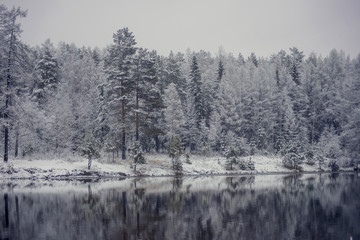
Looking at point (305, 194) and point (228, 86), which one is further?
point (228, 86)

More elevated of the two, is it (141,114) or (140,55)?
(140,55)

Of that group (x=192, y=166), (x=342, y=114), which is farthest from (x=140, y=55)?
(x=342, y=114)

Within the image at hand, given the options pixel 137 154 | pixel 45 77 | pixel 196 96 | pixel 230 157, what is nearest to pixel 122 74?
pixel 137 154

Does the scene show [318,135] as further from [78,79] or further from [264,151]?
[78,79]

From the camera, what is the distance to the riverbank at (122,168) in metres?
39.6

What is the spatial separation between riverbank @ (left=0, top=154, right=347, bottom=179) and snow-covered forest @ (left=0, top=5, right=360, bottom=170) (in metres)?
1.89

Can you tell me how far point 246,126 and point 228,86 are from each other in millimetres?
9408

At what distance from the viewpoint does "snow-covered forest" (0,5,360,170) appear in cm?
4291

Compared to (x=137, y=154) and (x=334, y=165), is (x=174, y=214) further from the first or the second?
(x=334, y=165)

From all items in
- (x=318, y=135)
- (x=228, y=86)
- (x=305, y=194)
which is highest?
(x=228, y=86)

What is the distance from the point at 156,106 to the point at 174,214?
32.9m

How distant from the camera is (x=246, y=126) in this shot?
71312mm

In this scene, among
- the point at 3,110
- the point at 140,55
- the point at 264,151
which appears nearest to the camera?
the point at 3,110

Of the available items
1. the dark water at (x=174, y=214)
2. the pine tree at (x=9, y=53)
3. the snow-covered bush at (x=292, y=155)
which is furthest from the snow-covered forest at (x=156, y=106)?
the dark water at (x=174, y=214)
